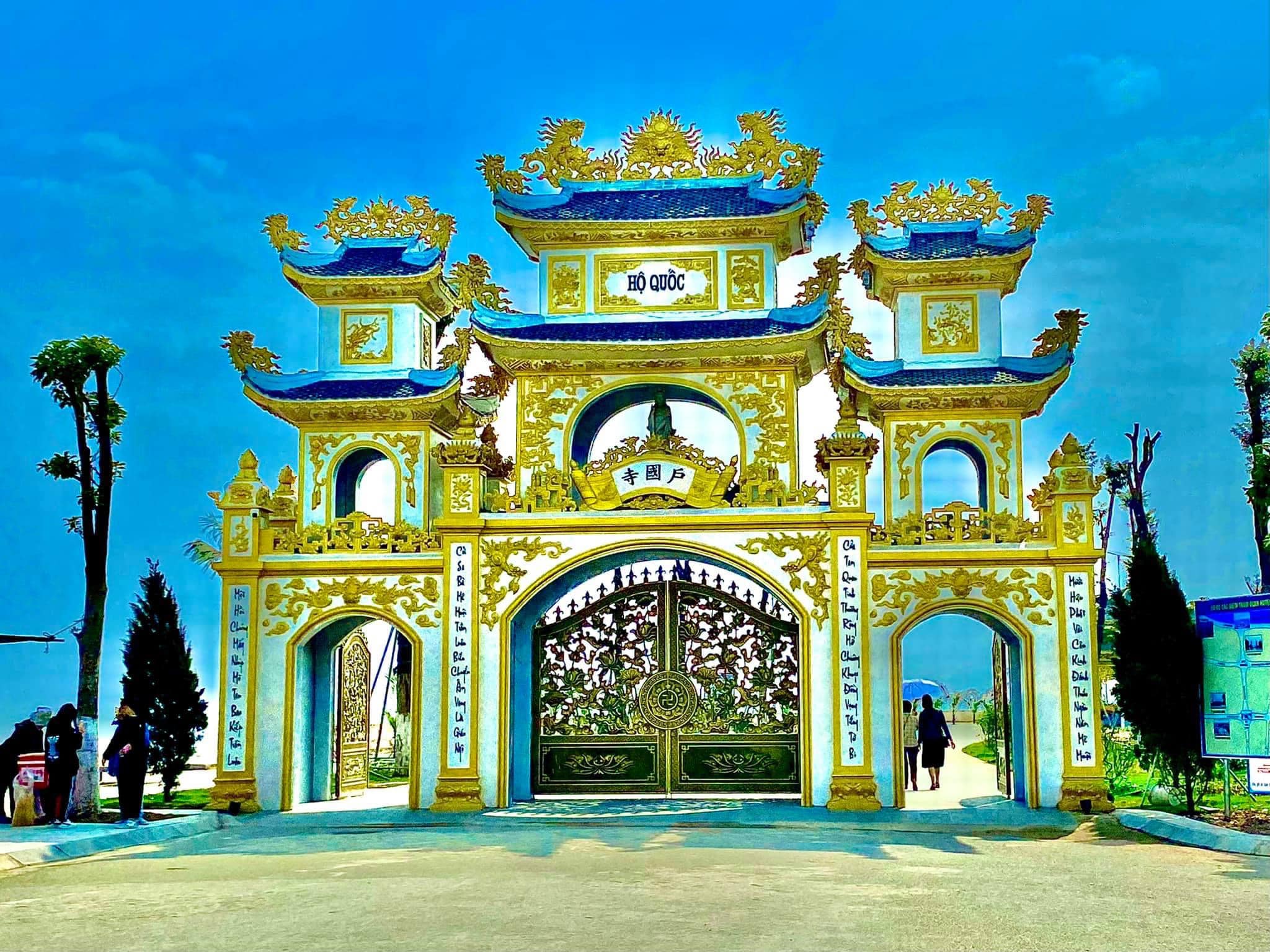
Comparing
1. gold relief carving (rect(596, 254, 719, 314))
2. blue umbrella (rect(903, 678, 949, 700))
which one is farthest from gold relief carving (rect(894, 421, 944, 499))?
blue umbrella (rect(903, 678, 949, 700))

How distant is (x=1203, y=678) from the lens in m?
13.3

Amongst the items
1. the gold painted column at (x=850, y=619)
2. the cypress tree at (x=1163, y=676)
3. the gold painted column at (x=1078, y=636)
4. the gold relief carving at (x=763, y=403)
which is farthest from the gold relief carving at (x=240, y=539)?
the cypress tree at (x=1163, y=676)

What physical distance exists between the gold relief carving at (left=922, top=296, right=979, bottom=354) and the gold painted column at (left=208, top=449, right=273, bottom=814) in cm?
767

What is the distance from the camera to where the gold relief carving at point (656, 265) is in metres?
16.3

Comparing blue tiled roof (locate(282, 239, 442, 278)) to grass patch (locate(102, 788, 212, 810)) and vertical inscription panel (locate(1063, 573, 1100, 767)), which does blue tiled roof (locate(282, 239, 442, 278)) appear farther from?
vertical inscription panel (locate(1063, 573, 1100, 767))

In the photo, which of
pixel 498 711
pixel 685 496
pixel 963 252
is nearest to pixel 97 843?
pixel 498 711

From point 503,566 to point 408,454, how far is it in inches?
83.4

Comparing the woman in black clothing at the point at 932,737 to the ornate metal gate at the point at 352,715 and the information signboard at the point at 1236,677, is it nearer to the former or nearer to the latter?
the information signboard at the point at 1236,677

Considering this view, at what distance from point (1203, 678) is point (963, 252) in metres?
5.69

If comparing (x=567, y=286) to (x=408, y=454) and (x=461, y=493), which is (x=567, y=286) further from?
(x=461, y=493)

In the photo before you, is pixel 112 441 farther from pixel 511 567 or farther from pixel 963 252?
pixel 963 252

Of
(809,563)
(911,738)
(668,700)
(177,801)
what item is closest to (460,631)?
(668,700)

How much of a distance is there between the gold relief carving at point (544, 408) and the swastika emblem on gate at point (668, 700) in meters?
2.62

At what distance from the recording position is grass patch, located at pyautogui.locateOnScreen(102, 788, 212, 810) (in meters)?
16.4
